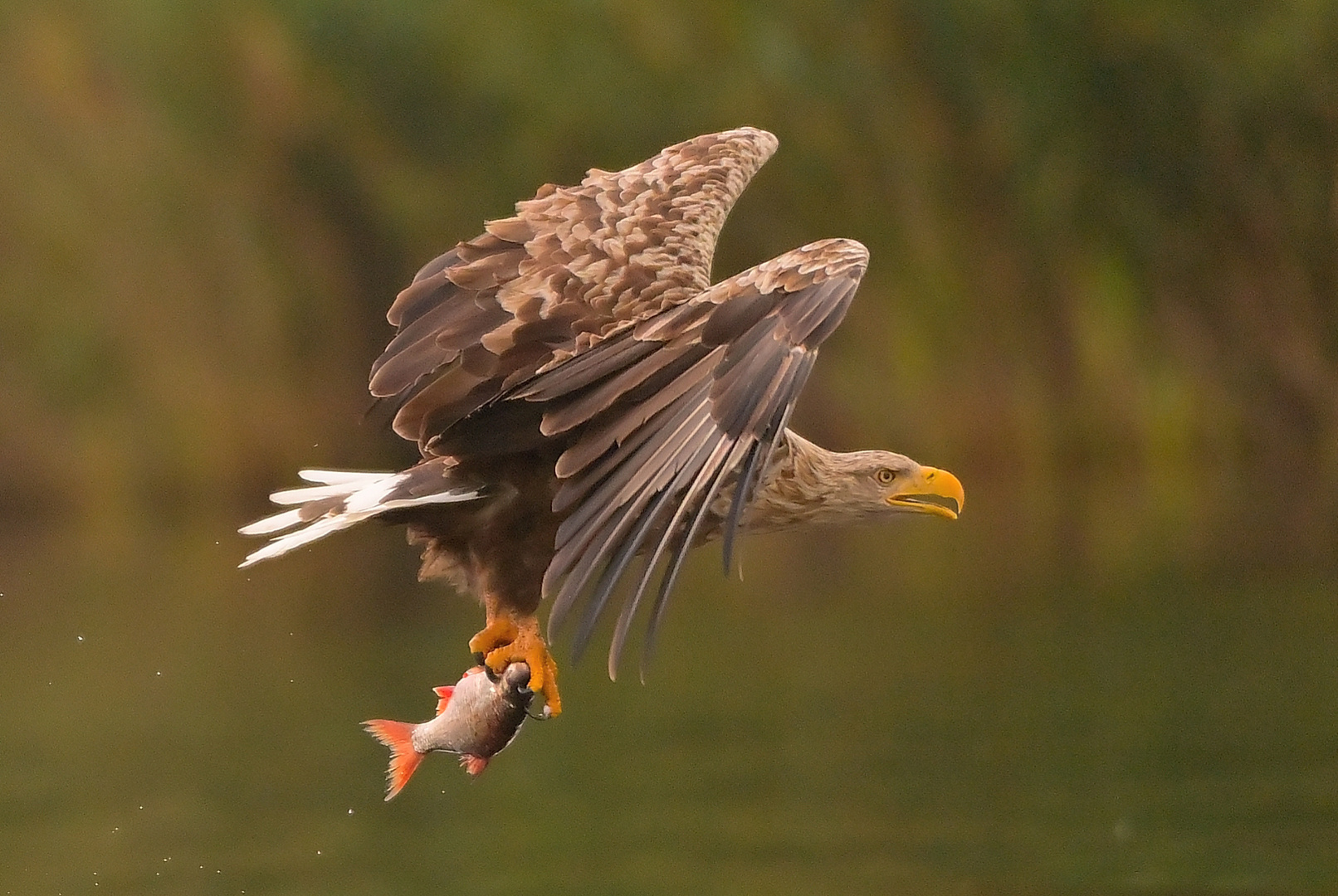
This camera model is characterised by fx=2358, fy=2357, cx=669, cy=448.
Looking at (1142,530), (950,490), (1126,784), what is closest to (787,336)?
(950,490)

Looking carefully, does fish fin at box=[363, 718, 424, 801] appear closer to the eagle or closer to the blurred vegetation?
the eagle

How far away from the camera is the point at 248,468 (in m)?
19.7

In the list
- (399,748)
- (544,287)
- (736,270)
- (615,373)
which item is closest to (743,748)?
(399,748)

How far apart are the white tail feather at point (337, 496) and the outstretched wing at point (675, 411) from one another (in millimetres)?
568

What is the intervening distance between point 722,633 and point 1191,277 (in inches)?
356

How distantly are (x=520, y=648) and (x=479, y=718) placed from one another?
0.24 m

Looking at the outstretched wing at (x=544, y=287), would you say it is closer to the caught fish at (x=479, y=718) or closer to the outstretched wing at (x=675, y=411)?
the outstretched wing at (x=675, y=411)

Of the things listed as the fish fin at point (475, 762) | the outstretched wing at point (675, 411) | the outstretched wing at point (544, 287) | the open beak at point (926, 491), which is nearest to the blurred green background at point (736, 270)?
the open beak at point (926, 491)

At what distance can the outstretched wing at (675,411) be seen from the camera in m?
4.54

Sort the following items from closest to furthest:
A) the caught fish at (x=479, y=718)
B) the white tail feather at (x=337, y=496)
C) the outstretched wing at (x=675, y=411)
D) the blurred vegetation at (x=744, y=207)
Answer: the outstretched wing at (x=675, y=411)
the white tail feather at (x=337, y=496)
the caught fish at (x=479, y=718)
the blurred vegetation at (x=744, y=207)

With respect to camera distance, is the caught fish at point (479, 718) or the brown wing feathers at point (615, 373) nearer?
the brown wing feathers at point (615, 373)

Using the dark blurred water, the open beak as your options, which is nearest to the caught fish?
the open beak

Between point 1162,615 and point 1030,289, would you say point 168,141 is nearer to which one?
point 1030,289

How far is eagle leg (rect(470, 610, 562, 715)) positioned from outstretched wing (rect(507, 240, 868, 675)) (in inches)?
28.2
